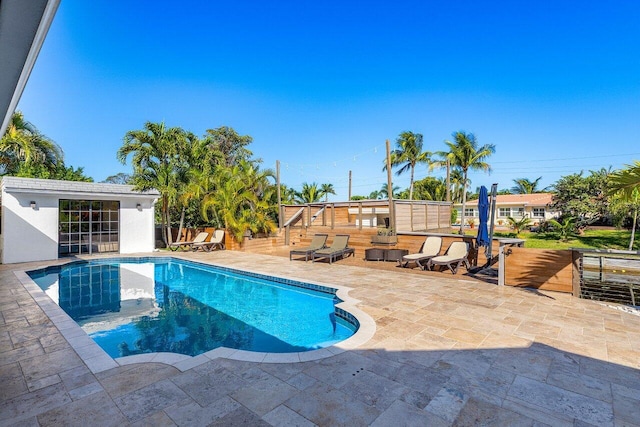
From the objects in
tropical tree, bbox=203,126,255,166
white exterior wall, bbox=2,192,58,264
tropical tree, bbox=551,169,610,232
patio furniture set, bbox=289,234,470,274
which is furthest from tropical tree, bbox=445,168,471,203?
white exterior wall, bbox=2,192,58,264

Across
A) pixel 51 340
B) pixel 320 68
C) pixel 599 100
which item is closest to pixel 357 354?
pixel 51 340

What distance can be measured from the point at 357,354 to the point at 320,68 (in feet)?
62.6

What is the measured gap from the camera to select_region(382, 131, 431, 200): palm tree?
27922mm

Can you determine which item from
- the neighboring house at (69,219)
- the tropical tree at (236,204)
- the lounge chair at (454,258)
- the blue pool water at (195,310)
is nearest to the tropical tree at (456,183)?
the tropical tree at (236,204)

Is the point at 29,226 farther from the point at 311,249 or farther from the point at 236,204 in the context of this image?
the point at 311,249

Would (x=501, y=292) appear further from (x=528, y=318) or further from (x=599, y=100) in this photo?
(x=599, y=100)

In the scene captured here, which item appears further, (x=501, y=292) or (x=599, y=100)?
(x=599, y=100)

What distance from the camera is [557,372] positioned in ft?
11.3

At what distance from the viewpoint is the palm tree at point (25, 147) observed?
13750 millimetres

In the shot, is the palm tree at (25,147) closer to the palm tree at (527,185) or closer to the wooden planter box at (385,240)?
the wooden planter box at (385,240)

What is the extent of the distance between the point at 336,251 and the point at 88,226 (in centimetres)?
1152

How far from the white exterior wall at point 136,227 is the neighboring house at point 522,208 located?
3243 cm

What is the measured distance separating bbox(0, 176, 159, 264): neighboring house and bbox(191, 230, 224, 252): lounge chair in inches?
86.8

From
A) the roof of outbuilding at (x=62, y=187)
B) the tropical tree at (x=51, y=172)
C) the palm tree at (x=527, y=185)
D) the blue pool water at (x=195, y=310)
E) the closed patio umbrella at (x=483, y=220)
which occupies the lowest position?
the blue pool water at (x=195, y=310)
